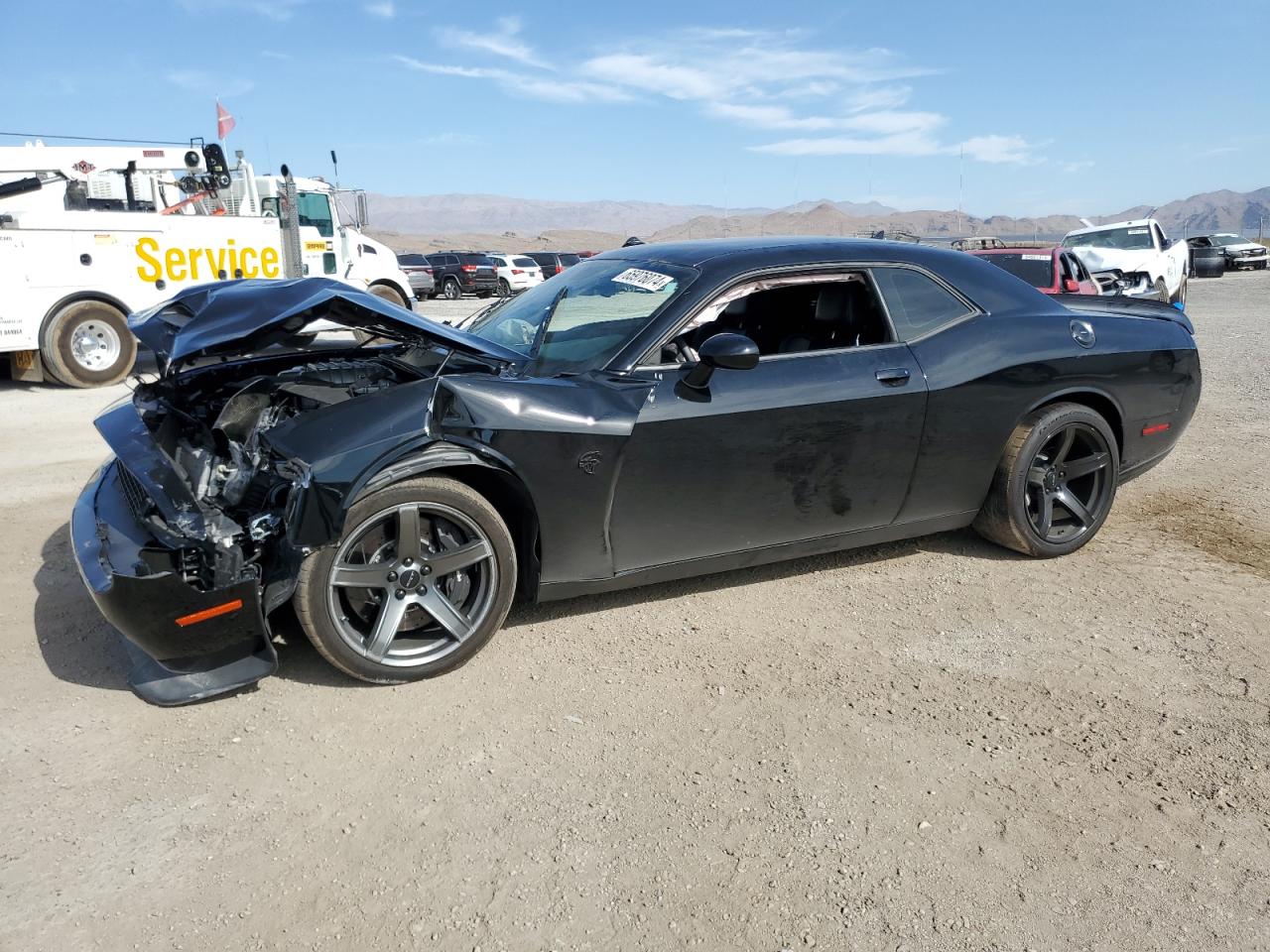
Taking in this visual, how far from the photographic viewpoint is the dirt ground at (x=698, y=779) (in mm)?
2371

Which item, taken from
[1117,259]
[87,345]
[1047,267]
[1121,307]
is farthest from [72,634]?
[1117,259]

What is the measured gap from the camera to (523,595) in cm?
377

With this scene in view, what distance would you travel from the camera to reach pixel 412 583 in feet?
11.2

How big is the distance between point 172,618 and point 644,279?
231cm

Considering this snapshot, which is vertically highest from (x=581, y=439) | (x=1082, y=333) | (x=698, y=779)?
(x=1082, y=333)

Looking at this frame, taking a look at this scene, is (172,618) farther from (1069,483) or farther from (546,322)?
(1069,483)

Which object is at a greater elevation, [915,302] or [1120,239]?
[1120,239]

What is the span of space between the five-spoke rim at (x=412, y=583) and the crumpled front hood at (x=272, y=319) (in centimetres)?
75

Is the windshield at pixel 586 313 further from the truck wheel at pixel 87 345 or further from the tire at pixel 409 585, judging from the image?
the truck wheel at pixel 87 345

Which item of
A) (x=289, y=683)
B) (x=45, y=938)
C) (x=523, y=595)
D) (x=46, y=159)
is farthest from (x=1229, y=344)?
(x=46, y=159)

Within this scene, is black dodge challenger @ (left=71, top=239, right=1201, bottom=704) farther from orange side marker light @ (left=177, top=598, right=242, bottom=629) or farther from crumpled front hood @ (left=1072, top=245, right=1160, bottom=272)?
crumpled front hood @ (left=1072, top=245, right=1160, bottom=272)

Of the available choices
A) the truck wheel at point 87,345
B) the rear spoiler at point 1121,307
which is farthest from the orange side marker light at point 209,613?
the truck wheel at point 87,345

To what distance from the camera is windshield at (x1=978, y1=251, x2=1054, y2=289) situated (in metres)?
10.5

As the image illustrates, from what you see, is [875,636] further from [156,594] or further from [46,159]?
[46,159]
